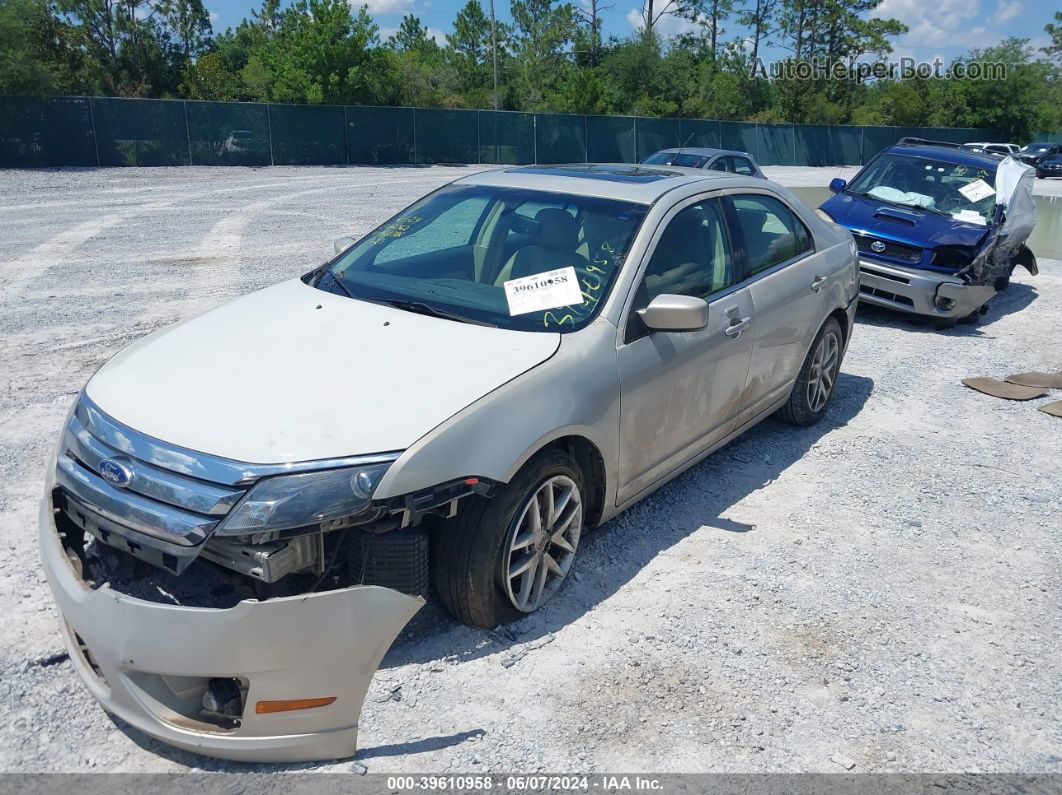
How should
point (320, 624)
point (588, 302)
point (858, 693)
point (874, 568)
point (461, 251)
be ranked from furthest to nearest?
point (461, 251) → point (874, 568) → point (588, 302) → point (858, 693) → point (320, 624)

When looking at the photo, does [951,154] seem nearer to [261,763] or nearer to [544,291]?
[544,291]

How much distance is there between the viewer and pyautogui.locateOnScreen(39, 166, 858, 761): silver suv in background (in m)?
2.68

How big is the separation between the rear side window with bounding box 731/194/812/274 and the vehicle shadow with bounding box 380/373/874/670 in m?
1.20

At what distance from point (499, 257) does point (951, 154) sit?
25.9 ft

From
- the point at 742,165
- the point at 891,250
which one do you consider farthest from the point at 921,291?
the point at 742,165

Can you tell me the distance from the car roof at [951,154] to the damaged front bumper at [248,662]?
9349mm

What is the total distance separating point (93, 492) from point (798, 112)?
59021 mm

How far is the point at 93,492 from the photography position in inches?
115

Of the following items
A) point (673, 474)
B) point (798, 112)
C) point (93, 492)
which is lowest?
point (673, 474)

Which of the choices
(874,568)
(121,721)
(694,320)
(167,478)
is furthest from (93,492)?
(874,568)

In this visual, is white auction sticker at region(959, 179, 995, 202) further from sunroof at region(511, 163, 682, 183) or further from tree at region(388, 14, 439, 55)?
tree at region(388, 14, 439, 55)

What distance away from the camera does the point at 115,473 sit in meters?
2.89

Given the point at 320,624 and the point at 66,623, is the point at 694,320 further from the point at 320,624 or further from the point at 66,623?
Answer: the point at 66,623

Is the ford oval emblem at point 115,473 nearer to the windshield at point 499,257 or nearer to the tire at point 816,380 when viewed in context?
the windshield at point 499,257
